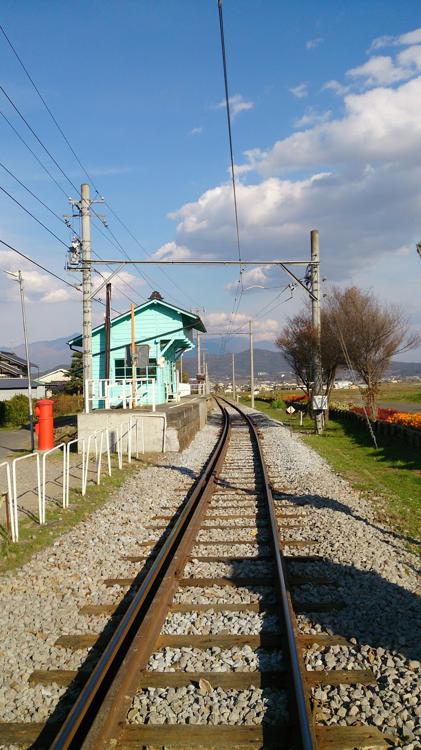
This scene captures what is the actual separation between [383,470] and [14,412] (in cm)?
2019

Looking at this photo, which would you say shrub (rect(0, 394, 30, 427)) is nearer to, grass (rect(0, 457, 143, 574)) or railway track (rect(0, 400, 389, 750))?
grass (rect(0, 457, 143, 574))

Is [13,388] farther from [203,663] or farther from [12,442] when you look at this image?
[203,663]

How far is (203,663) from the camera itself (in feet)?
13.9

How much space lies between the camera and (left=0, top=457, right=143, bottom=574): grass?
22.3ft

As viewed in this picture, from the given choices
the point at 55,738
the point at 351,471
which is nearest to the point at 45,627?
the point at 55,738

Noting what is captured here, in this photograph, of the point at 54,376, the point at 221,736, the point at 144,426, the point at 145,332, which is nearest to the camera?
the point at 221,736

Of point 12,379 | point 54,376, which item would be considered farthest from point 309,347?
point 54,376

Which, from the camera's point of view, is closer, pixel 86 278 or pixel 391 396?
pixel 86 278

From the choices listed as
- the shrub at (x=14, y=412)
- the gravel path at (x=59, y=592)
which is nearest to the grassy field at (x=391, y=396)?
the shrub at (x=14, y=412)

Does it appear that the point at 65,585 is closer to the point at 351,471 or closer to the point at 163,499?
the point at 163,499

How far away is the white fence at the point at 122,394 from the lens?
16953 mm

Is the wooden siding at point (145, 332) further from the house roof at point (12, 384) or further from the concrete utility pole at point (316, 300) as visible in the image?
the house roof at point (12, 384)

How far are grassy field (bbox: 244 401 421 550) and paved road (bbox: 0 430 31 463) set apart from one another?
→ 28.6ft

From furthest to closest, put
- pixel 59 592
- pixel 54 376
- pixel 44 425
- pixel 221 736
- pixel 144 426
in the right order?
1. pixel 54 376
2. pixel 144 426
3. pixel 44 425
4. pixel 59 592
5. pixel 221 736
